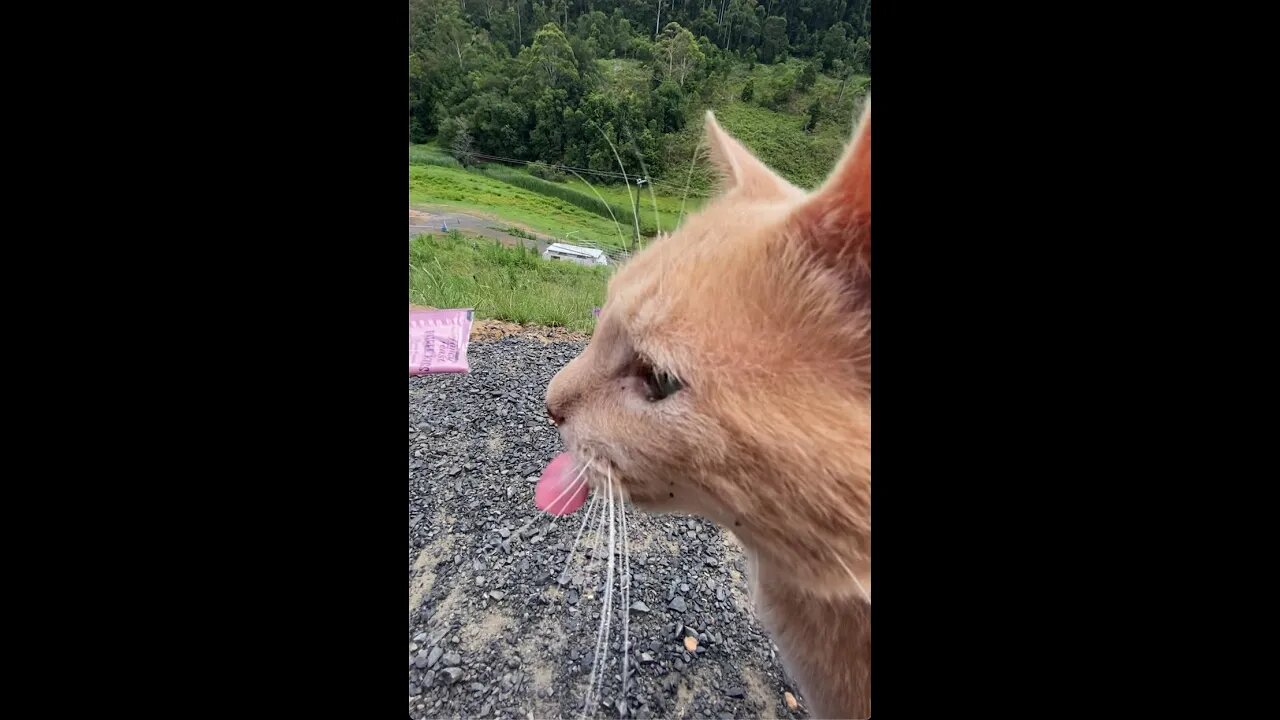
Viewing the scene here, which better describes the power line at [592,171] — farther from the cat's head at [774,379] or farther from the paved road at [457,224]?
the cat's head at [774,379]

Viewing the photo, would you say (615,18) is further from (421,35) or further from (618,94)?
(421,35)

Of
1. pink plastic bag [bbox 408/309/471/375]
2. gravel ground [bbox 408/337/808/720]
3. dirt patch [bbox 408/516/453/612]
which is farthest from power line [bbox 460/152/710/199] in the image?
dirt patch [bbox 408/516/453/612]

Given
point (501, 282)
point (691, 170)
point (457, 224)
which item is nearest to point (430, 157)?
point (457, 224)

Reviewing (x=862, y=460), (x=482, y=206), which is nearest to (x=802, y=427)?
(x=862, y=460)

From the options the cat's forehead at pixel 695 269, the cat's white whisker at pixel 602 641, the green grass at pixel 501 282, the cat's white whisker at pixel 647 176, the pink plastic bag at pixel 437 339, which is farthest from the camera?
the pink plastic bag at pixel 437 339

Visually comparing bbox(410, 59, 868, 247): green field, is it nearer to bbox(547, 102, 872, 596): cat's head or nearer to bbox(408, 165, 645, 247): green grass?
bbox(408, 165, 645, 247): green grass

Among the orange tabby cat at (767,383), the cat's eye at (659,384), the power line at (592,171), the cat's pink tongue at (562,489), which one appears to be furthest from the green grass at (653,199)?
the cat's pink tongue at (562,489)

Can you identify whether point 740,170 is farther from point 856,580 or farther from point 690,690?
point 690,690
